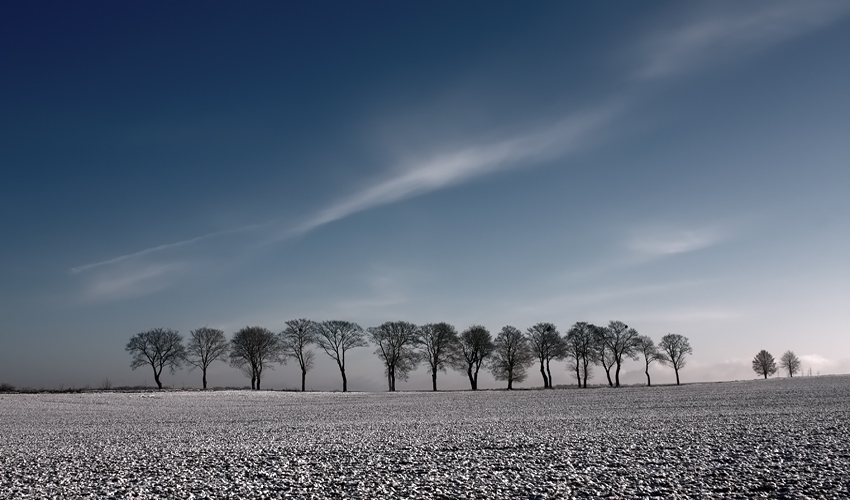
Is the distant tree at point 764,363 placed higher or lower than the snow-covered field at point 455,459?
lower

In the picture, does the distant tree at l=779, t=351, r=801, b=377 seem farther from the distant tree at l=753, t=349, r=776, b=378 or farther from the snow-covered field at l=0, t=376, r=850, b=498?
the snow-covered field at l=0, t=376, r=850, b=498

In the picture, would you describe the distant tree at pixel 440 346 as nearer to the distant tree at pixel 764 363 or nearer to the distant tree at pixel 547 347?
the distant tree at pixel 547 347

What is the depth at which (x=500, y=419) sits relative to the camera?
24578mm

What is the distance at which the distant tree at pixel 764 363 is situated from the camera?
350 feet

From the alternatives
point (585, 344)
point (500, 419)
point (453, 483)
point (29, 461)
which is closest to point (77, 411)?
point (29, 461)

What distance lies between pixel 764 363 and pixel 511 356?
59833 millimetres

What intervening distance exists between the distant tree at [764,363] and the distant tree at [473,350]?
61923 millimetres

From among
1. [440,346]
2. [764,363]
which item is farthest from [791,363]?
[440,346]

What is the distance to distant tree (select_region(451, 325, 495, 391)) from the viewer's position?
8169 cm

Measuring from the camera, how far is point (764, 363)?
351ft

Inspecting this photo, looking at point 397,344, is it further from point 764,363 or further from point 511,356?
point 764,363

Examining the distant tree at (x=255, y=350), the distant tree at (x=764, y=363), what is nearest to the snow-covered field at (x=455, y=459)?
the distant tree at (x=255, y=350)

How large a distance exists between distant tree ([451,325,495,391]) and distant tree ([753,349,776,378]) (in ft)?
203

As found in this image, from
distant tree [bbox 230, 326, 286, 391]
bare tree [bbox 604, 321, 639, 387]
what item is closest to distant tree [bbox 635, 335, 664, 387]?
bare tree [bbox 604, 321, 639, 387]
